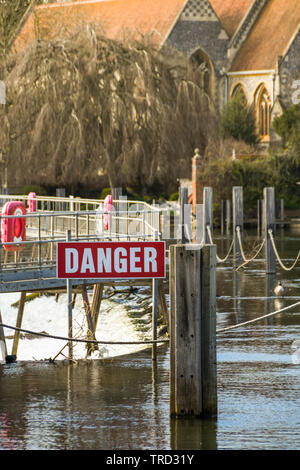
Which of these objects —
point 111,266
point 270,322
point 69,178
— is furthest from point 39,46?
point 111,266

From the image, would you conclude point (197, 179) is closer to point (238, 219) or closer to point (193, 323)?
point (238, 219)

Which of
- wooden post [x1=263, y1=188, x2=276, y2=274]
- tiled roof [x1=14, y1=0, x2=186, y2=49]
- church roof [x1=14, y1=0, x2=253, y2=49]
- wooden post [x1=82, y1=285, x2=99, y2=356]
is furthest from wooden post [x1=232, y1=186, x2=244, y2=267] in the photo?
church roof [x1=14, y1=0, x2=253, y2=49]

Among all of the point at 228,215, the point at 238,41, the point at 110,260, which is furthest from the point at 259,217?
the point at 110,260

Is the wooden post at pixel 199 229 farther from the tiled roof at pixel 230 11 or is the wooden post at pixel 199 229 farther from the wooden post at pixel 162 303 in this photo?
the tiled roof at pixel 230 11

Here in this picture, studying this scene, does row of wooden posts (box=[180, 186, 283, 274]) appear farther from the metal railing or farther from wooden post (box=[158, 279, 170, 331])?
wooden post (box=[158, 279, 170, 331])

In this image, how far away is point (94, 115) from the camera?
45.6 metres

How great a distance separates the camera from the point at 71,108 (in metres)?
44.9

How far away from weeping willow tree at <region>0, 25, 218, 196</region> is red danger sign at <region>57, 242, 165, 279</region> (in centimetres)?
2902

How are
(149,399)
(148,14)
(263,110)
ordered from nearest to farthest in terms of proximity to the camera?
1. (149,399)
2. (263,110)
3. (148,14)

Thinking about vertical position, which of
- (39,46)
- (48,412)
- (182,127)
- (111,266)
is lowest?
(48,412)

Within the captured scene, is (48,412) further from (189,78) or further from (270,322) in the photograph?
(189,78)

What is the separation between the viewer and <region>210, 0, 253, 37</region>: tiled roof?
76750mm

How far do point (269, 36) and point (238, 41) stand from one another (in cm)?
264

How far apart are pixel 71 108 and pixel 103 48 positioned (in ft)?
12.3
